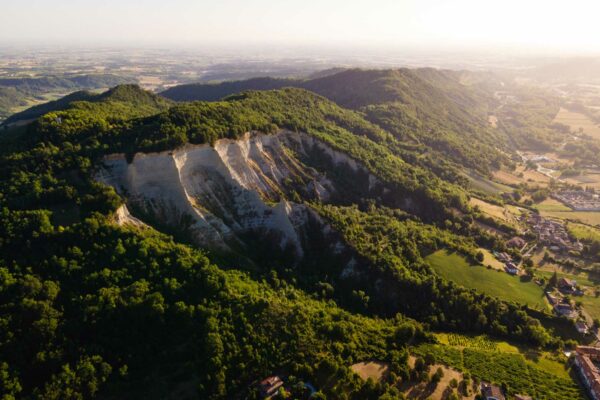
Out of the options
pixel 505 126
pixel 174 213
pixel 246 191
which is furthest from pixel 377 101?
pixel 174 213

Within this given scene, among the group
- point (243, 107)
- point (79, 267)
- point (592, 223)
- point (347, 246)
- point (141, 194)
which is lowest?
point (592, 223)

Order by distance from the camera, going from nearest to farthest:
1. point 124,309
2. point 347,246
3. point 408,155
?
point 124,309
point 347,246
point 408,155

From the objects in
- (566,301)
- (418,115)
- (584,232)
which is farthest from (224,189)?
(418,115)

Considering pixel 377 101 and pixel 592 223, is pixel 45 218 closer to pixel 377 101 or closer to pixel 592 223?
pixel 592 223

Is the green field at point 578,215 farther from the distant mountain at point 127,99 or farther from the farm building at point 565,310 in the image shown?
the distant mountain at point 127,99

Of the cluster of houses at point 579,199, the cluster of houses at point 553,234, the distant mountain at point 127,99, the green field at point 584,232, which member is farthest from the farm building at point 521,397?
the distant mountain at point 127,99

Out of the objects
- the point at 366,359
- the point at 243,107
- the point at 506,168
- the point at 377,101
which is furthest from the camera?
the point at 377,101

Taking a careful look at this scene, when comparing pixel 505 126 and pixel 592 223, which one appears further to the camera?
pixel 505 126

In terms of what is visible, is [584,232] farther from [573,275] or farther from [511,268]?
[511,268]
